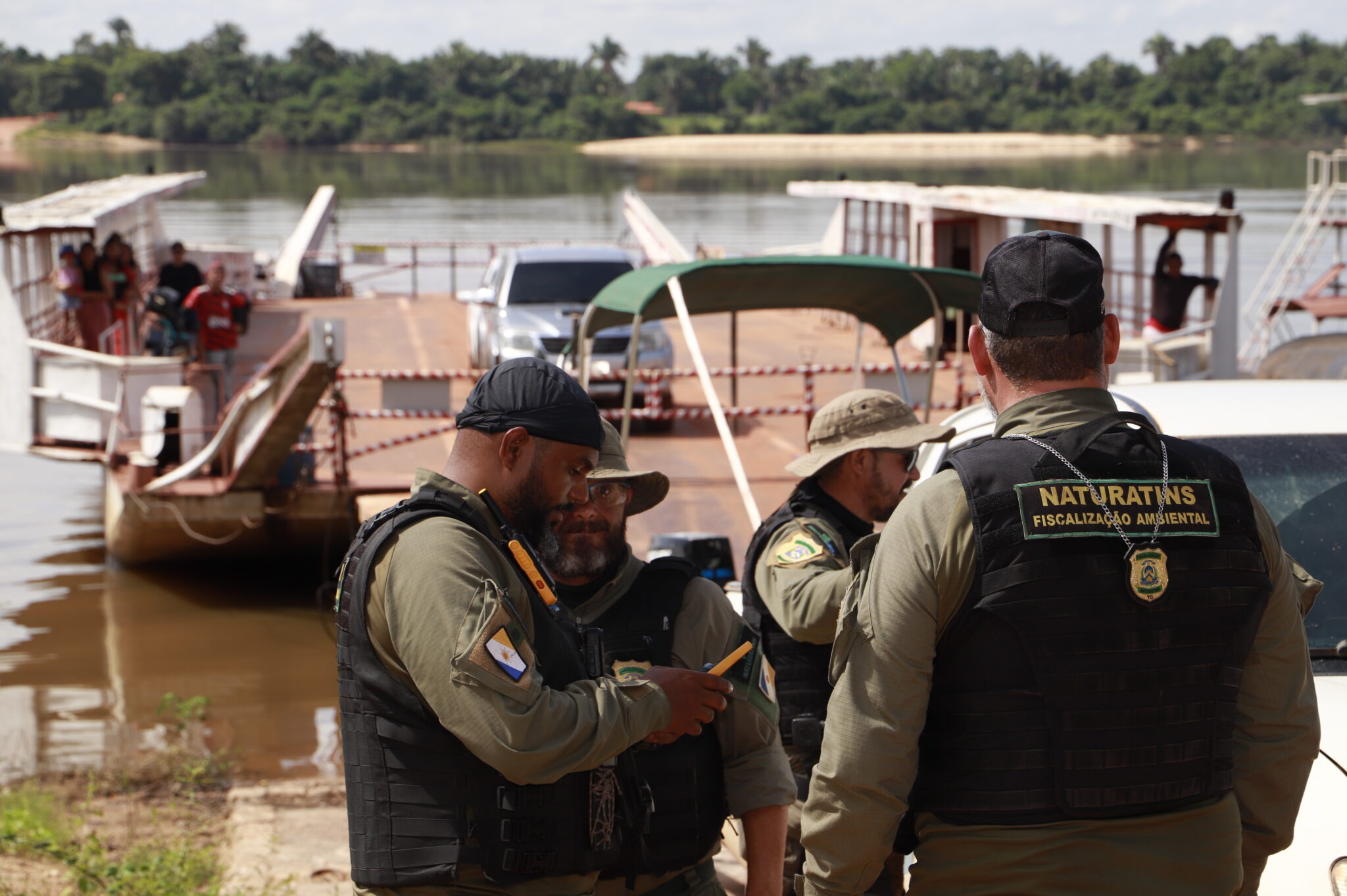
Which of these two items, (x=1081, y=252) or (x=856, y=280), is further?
(x=856, y=280)

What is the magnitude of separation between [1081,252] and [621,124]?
136139 millimetres

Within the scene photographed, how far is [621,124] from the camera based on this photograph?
134875 millimetres

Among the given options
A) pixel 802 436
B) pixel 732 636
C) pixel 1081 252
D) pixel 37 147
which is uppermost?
pixel 37 147

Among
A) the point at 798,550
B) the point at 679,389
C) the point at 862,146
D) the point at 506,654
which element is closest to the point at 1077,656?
the point at 506,654

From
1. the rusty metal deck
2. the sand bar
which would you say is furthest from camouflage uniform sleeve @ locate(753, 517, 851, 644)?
the sand bar

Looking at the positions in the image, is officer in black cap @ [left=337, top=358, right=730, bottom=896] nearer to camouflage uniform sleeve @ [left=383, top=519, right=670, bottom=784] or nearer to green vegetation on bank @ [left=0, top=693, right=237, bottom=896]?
camouflage uniform sleeve @ [left=383, top=519, right=670, bottom=784]

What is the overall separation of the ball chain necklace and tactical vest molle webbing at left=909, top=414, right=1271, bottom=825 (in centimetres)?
1

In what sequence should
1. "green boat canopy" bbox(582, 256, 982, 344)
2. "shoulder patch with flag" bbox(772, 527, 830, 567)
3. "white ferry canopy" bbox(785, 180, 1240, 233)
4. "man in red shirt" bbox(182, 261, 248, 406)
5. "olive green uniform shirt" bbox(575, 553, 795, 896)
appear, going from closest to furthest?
1. "olive green uniform shirt" bbox(575, 553, 795, 896)
2. "shoulder patch with flag" bbox(772, 527, 830, 567)
3. "green boat canopy" bbox(582, 256, 982, 344)
4. "white ferry canopy" bbox(785, 180, 1240, 233)
5. "man in red shirt" bbox(182, 261, 248, 406)

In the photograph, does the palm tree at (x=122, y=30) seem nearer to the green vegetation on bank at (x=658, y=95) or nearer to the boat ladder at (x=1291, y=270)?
the green vegetation on bank at (x=658, y=95)

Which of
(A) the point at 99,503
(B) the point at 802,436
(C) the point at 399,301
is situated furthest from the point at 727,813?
(C) the point at 399,301

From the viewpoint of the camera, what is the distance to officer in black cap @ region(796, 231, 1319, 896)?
2203 millimetres

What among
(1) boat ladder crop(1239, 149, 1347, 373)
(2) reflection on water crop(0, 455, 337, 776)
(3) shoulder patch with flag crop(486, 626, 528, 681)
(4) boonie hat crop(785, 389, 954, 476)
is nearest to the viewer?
(3) shoulder patch with flag crop(486, 626, 528, 681)

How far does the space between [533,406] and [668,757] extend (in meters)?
0.79

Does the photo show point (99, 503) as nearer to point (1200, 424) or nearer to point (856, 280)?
point (856, 280)
